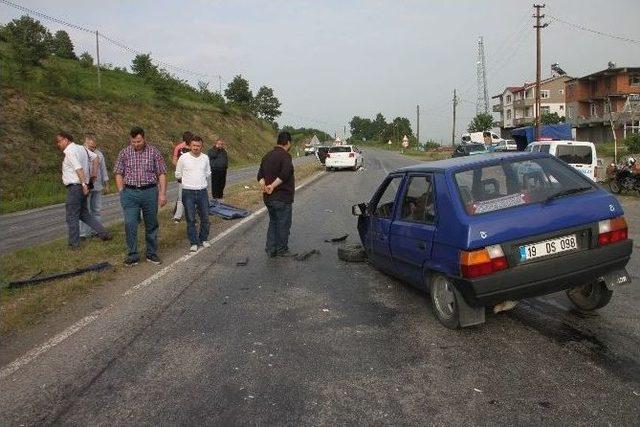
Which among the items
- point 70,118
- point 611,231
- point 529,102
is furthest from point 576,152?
point 529,102

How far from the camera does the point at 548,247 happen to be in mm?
4398

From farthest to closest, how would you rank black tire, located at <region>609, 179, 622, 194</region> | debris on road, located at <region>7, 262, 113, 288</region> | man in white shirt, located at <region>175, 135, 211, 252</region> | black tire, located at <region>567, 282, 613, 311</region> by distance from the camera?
1. black tire, located at <region>609, 179, 622, 194</region>
2. man in white shirt, located at <region>175, 135, 211, 252</region>
3. debris on road, located at <region>7, 262, 113, 288</region>
4. black tire, located at <region>567, 282, 613, 311</region>

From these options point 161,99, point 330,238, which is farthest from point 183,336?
point 161,99

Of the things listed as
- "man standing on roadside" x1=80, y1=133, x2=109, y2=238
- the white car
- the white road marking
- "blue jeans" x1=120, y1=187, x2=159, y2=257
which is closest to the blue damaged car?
the white road marking

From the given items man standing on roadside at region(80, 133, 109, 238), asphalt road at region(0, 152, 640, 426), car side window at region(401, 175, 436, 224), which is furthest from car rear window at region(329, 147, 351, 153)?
car side window at region(401, 175, 436, 224)

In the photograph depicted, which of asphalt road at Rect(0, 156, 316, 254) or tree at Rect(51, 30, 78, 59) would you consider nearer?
asphalt road at Rect(0, 156, 316, 254)

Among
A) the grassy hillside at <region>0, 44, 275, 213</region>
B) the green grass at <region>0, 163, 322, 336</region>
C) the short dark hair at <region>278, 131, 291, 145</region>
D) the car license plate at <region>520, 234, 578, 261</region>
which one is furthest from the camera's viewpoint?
the grassy hillside at <region>0, 44, 275, 213</region>

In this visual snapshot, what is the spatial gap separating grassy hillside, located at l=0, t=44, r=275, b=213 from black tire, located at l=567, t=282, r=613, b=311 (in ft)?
55.0

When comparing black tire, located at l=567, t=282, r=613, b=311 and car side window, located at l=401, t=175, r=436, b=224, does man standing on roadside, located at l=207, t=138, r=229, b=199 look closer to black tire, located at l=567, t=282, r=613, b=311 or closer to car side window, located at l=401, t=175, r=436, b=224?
car side window, located at l=401, t=175, r=436, b=224

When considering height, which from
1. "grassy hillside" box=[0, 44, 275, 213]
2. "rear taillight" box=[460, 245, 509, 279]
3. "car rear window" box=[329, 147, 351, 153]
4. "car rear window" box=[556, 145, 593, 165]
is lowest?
"rear taillight" box=[460, 245, 509, 279]

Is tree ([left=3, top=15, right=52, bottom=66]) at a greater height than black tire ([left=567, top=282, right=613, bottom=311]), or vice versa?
tree ([left=3, top=15, right=52, bottom=66])

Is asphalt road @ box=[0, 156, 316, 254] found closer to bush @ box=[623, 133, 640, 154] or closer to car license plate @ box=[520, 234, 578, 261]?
car license plate @ box=[520, 234, 578, 261]

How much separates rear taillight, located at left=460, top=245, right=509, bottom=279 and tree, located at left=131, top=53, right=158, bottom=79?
52755mm

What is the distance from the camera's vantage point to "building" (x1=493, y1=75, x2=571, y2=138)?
92.0m
